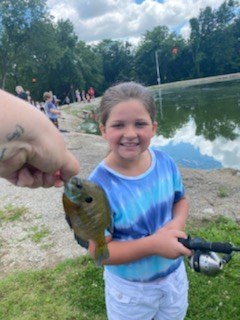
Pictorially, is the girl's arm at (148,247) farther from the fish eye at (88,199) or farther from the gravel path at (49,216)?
the gravel path at (49,216)

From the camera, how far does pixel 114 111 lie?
212cm

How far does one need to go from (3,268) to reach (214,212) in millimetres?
3245

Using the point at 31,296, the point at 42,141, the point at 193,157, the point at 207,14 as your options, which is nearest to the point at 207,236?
the point at 31,296

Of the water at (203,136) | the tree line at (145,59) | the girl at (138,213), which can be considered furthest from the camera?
the tree line at (145,59)

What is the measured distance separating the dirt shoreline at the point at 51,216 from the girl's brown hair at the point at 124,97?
2734 millimetres

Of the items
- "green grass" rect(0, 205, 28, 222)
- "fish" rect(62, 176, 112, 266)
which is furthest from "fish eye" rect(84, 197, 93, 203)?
"green grass" rect(0, 205, 28, 222)

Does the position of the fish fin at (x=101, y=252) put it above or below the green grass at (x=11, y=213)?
above

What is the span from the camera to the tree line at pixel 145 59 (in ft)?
166

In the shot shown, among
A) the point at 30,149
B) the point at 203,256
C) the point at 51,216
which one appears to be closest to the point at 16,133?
the point at 30,149

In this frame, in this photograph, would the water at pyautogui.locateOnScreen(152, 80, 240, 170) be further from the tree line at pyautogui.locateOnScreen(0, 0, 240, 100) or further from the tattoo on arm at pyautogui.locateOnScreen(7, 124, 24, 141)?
the tree line at pyautogui.locateOnScreen(0, 0, 240, 100)

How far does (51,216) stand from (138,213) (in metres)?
3.95

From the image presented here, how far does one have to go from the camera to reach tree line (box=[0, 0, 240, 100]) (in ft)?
166

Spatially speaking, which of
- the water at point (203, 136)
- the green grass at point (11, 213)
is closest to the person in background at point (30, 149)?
the green grass at point (11, 213)

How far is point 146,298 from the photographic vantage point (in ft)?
7.20
